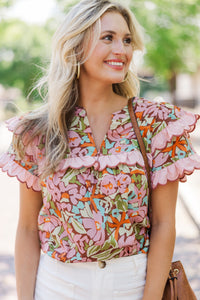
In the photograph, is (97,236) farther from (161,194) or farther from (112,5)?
(112,5)

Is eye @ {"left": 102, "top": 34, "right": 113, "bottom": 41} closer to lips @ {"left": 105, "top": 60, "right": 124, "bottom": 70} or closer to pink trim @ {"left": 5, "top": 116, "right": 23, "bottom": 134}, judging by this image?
lips @ {"left": 105, "top": 60, "right": 124, "bottom": 70}

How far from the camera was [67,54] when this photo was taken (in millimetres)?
2191

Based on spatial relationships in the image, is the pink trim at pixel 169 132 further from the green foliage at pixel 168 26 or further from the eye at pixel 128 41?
the green foliage at pixel 168 26

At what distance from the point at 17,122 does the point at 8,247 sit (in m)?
4.08

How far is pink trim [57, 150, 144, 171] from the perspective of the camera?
191cm

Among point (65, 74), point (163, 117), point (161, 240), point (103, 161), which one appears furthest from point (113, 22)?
point (161, 240)

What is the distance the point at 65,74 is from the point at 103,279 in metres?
1.00

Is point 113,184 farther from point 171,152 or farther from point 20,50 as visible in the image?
point 20,50

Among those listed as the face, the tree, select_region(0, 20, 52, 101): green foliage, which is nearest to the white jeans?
the face

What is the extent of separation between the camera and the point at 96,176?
194cm

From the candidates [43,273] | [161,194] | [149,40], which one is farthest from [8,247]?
→ [149,40]

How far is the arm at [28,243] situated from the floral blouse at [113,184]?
10 cm

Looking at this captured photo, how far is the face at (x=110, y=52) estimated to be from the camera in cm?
206

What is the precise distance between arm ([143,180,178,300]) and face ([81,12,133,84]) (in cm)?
57
